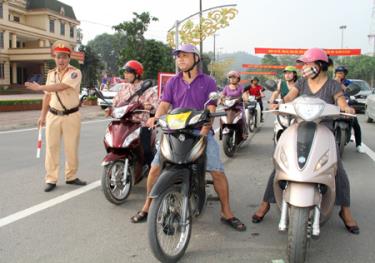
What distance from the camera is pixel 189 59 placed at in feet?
Answer: 13.7

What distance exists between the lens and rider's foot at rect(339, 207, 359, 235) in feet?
13.8

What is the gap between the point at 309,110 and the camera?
3395mm

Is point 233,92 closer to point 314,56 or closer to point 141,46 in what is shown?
point 314,56

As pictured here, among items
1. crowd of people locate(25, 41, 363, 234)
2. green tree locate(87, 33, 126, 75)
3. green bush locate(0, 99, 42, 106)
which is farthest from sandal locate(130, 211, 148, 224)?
green tree locate(87, 33, 126, 75)

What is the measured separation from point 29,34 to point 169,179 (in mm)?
50452

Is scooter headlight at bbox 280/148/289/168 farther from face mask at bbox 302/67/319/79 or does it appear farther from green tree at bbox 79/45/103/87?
green tree at bbox 79/45/103/87

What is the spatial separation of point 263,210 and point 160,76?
36.7 feet

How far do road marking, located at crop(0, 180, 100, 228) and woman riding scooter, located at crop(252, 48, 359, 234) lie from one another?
2491mm

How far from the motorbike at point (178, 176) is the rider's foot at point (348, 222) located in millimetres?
1580

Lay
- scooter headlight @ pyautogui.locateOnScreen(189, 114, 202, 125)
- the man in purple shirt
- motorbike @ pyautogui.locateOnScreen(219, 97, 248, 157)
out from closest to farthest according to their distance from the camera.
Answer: scooter headlight @ pyautogui.locateOnScreen(189, 114, 202, 125)
the man in purple shirt
motorbike @ pyautogui.locateOnScreen(219, 97, 248, 157)

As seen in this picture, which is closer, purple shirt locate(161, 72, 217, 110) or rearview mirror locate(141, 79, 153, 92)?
purple shirt locate(161, 72, 217, 110)

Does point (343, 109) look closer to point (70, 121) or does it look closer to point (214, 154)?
point (214, 154)

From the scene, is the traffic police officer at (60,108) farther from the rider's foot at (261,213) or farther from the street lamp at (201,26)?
the street lamp at (201,26)

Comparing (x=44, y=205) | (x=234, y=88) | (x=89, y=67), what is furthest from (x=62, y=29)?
(x=44, y=205)
